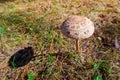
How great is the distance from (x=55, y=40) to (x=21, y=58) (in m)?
0.46

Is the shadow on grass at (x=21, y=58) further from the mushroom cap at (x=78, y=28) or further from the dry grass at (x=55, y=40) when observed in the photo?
the mushroom cap at (x=78, y=28)

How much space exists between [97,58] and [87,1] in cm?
112

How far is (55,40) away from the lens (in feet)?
9.84

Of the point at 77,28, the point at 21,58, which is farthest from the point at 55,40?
the point at 77,28

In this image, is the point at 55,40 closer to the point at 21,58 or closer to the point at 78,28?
the point at 21,58

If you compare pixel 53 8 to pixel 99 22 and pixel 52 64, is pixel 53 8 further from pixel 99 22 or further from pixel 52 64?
pixel 52 64

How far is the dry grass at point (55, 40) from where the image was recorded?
268 cm

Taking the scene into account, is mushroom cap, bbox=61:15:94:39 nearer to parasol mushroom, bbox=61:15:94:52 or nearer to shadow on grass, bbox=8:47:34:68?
parasol mushroom, bbox=61:15:94:52

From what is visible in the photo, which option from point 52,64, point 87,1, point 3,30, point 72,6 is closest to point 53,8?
point 72,6

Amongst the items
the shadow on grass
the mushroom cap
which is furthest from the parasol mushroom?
the shadow on grass

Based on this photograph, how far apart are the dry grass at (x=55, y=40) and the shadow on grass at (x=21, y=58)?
0.14ft

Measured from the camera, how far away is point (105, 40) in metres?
2.97

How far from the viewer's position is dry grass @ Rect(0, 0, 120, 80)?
2.68 metres

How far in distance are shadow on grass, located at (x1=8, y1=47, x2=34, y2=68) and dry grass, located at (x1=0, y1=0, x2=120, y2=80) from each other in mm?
44
